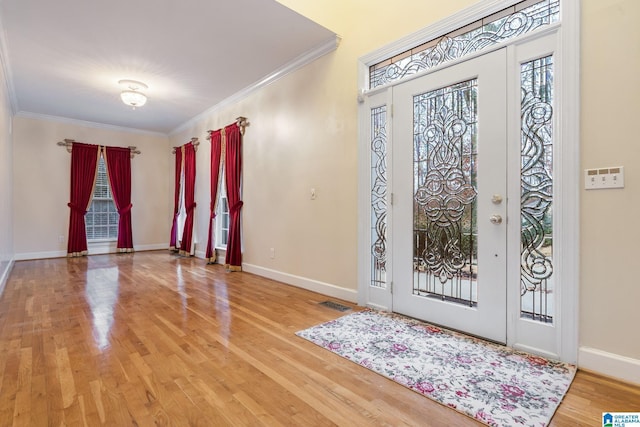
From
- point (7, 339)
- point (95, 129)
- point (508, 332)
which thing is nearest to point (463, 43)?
point (508, 332)

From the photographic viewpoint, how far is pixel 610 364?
1.88 meters

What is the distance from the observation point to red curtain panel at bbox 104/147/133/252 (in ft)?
23.3

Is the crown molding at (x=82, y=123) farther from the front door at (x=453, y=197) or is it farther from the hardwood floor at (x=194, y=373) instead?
the front door at (x=453, y=197)

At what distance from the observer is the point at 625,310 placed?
6.08 feet

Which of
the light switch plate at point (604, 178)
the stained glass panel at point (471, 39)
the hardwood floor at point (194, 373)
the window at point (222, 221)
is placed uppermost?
the stained glass panel at point (471, 39)

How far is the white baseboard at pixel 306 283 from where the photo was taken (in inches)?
136

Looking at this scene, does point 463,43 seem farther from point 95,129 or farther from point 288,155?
point 95,129

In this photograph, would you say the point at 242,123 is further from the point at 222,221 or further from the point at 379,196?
the point at 379,196

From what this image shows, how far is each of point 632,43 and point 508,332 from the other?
6.38ft

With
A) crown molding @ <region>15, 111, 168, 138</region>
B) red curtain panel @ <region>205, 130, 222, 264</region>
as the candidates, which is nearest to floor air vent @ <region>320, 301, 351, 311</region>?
red curtain panel @ <region>205, 130, 222, 264</region>

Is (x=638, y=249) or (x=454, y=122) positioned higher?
(x=454, y=122)

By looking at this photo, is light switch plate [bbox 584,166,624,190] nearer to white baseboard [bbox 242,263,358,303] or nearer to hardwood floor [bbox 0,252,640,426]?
hardwood floor [bbox 0,252,640,426]

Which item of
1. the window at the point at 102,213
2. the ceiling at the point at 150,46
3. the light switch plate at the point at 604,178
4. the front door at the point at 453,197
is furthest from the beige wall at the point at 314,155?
the window at the point at 102,213

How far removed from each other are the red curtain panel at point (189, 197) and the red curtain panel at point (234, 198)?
1731mm
